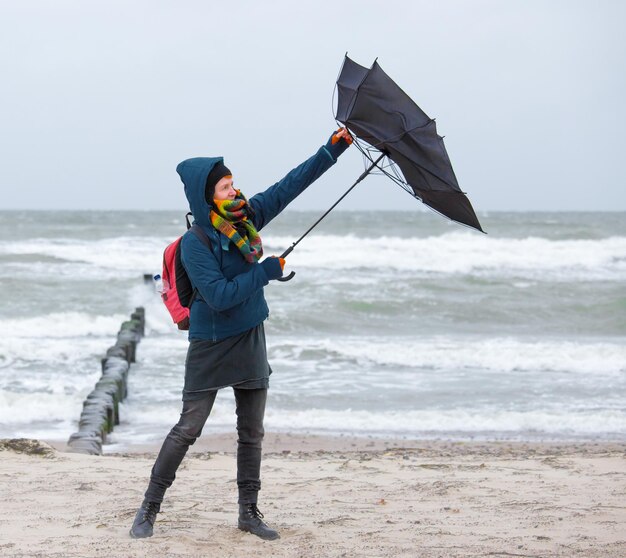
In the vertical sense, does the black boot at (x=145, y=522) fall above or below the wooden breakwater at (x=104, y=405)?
above

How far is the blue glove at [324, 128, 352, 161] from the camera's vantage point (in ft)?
13.3

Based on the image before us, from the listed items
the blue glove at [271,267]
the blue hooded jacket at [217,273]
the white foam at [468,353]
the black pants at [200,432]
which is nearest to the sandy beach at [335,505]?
the black pants at [200,432]

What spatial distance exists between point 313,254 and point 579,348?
1995 cm

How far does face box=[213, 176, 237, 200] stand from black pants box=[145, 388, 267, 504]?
82 cm

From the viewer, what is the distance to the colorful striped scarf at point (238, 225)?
379 cm

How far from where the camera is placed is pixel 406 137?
4.05 meters

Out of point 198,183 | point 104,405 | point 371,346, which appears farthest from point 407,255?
point 198,183

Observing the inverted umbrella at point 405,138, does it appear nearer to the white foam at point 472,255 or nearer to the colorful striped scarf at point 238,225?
the colorful striped scarf at point 238,225

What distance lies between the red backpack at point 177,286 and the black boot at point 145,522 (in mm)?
809

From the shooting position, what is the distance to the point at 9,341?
45.2 ft

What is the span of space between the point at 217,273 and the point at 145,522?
1166 mm


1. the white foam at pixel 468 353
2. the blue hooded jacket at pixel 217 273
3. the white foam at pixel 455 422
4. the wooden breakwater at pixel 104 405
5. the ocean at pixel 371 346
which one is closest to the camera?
the blue hooded jacket at pixel 217 273

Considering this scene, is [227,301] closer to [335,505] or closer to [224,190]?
[224,190]

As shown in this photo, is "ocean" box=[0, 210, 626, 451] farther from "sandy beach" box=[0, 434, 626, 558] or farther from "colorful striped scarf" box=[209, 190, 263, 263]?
"colorful striped scarf" box=[209, 190, 263, 263]
